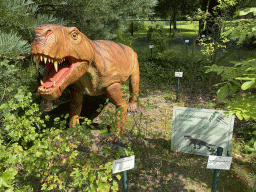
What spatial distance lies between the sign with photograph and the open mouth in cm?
157

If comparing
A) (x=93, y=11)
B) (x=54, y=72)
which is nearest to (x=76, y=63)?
(x=54, y=72)

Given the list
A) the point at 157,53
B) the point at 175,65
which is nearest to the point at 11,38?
the point at 175,65

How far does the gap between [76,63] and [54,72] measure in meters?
0.24

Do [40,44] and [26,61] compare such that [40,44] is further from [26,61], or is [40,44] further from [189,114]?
[189,114]

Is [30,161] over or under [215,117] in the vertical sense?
over

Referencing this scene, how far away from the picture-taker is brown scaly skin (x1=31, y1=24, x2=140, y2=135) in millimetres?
1818

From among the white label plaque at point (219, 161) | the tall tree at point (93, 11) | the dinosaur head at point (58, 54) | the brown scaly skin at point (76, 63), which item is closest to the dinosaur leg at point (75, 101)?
the brown scaly skin at point (76, 63)

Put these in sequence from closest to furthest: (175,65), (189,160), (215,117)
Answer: (215,117), (189,160), (175,65)

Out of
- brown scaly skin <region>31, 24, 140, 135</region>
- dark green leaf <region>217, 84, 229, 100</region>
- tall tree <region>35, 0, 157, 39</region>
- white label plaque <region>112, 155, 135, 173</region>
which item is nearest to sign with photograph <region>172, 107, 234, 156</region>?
brown scaly skin <region>31, 24, 140, 135</region>

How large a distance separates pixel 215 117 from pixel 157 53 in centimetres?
635

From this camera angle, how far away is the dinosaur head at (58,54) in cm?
178

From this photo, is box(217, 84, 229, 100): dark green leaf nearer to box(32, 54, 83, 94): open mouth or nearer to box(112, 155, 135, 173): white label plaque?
box(112, 155, 135, 173): white label plaque

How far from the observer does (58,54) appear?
6.14 ft

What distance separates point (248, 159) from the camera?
297cm
